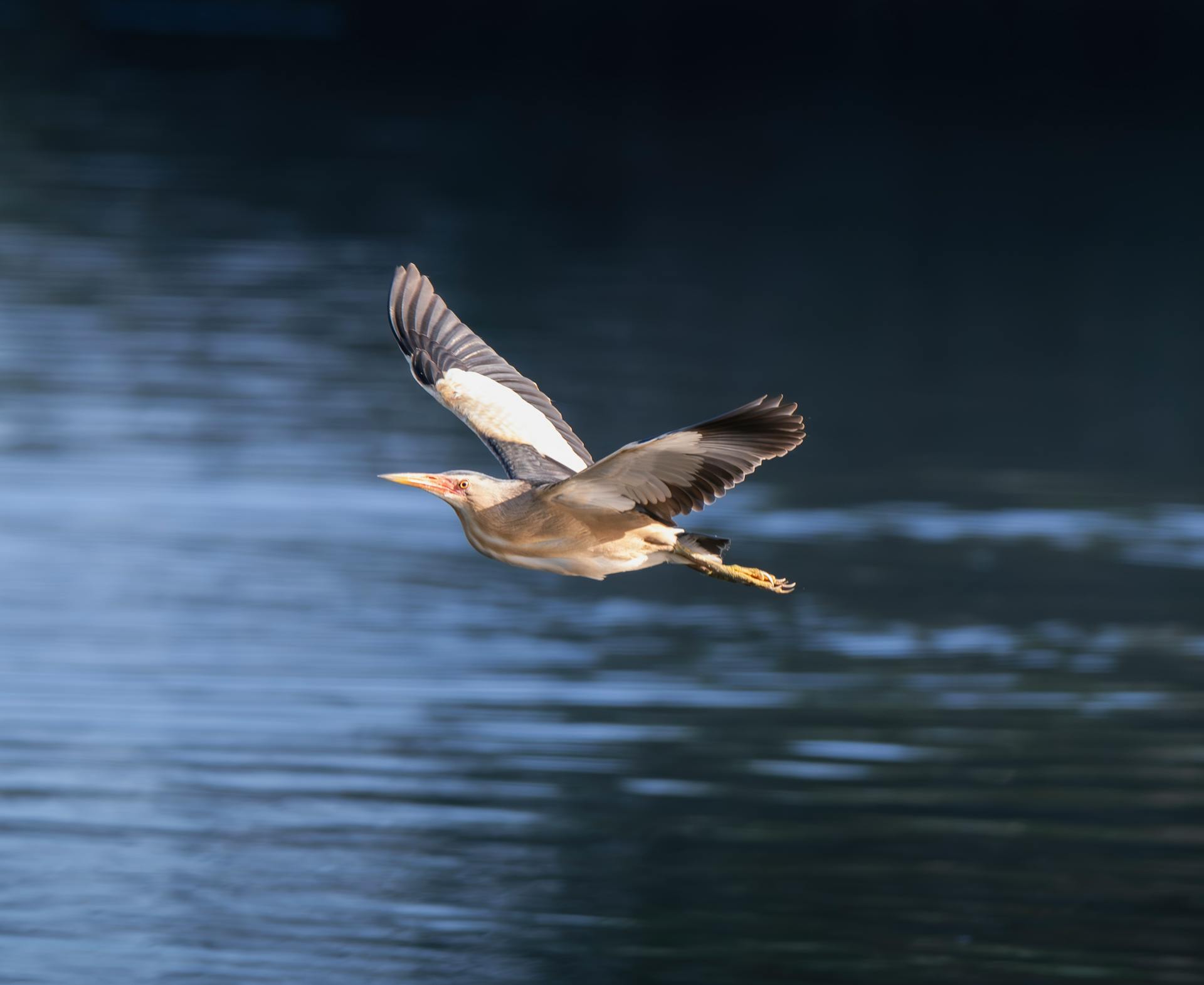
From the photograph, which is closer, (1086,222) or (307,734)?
(307,734)

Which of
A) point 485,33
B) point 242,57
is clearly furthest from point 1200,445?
point 242,57

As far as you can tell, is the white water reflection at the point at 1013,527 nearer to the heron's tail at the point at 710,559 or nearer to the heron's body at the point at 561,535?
the heron's tail at the point at 710,559

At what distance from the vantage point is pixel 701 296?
38.2m

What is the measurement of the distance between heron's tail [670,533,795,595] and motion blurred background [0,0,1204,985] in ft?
24.6

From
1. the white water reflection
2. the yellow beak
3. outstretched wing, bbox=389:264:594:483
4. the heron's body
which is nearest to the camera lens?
the yellow beak

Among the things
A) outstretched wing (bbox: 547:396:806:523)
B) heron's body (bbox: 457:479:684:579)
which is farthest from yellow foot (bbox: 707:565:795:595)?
outstretched wing (bbox: 547:396:806:523)

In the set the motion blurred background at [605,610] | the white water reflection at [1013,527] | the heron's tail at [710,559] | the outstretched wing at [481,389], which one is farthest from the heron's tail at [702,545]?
the white water reflection at [1013,527]

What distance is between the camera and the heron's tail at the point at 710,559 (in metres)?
8.84

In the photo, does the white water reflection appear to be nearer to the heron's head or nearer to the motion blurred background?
the motion blurred background

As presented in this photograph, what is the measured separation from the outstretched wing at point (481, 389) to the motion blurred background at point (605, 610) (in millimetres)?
6048

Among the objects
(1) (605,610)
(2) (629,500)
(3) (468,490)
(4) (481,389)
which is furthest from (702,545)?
(1) (605,610)

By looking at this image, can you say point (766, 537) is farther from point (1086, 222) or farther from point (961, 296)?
point (1086, 222)

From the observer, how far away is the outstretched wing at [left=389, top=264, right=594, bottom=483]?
10141mm

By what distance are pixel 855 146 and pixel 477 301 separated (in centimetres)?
1967
